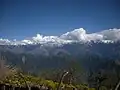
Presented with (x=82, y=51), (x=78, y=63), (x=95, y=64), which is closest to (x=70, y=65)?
(x=78, y=63)

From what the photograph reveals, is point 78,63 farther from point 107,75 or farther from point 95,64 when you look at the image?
point 95,64

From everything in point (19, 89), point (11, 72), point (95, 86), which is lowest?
point (95, 86)

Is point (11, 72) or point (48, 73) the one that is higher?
point (11, 72)

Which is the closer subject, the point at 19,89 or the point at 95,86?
the point at 19,89

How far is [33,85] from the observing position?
16.7 ft

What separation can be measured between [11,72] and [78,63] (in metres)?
Result: 4.81

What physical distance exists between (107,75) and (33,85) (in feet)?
14.9

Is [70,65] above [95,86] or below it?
above

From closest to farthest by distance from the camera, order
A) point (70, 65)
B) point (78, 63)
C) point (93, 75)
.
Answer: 1. point (78, 63)
2. point (70, 65)
3. point (93, 75)

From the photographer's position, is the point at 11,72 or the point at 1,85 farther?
the point at 1,85

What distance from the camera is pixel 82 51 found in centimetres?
1191

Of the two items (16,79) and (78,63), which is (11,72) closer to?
(16,79)

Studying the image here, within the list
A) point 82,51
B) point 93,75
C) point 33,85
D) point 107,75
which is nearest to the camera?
point 33,85

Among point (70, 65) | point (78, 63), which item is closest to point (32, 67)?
point (70, 65)
